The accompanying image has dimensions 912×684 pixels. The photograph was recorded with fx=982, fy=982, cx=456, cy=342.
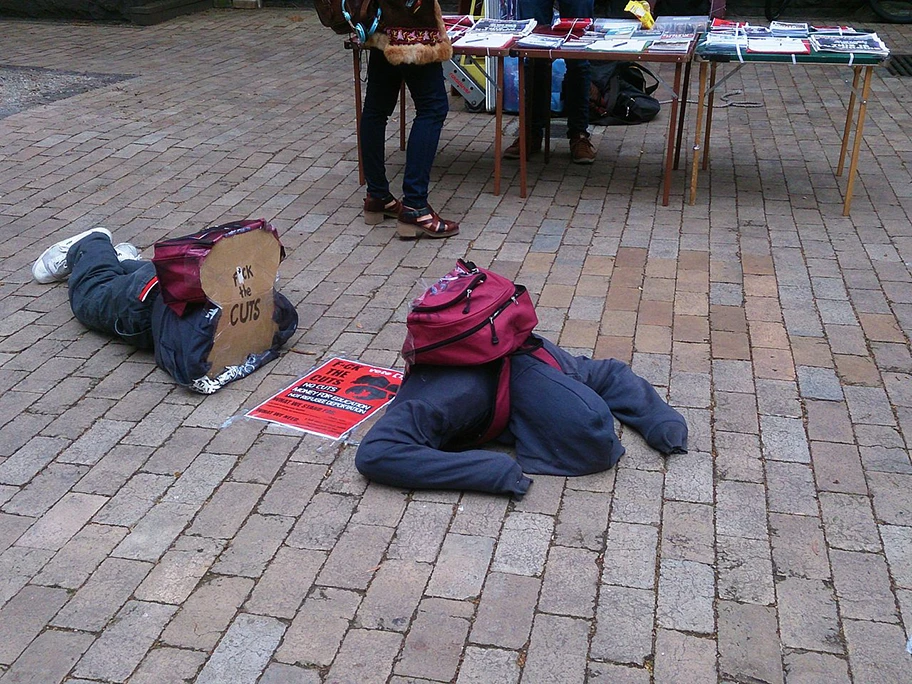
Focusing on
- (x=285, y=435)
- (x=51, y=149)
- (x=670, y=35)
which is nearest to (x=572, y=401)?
(x=285, y=435)

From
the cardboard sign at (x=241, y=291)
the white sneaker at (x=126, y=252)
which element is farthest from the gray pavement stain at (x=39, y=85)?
the cardboard sign at (x=241, y=291)

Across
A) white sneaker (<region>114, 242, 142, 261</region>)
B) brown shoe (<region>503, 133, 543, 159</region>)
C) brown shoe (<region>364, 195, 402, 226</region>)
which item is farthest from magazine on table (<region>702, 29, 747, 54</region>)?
white sneaker (<region>114, 242, 142, 261</region>)

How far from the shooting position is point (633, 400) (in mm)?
3416

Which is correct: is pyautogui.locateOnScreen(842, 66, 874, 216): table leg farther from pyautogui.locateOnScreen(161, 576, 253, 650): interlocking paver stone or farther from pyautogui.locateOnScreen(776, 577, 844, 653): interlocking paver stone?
pyautogui.locateOnScreen(161, 576, 253, 650): interlocking paver stone

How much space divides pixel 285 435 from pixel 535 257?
1984 mm

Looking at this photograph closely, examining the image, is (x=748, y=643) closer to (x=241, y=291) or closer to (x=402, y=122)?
(x=241, y=291)

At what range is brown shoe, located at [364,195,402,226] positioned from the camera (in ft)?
17.8

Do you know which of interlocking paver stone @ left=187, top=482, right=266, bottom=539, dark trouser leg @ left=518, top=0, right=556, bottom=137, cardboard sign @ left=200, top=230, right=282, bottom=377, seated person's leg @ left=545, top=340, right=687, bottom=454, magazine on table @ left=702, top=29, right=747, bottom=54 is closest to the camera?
interlocking paver stone @ left=187, top=482, right=266, bottom=539

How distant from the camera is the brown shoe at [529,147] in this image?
6.54 meters

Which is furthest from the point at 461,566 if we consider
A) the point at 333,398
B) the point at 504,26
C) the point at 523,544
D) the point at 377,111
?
the point at 504,26

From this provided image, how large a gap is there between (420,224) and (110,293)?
1.73 meters

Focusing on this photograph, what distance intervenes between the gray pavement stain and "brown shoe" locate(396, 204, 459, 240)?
13.3ft

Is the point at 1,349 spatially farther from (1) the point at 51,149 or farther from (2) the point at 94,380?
(1) the point at 51,149

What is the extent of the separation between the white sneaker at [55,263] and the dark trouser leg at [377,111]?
1452mm
